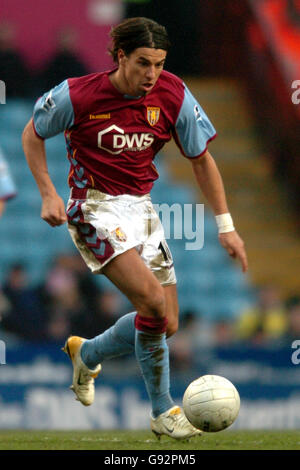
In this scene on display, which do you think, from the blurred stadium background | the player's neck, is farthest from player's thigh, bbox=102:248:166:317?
the blurred stadium background

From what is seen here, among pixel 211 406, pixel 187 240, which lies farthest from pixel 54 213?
pixel 187 240

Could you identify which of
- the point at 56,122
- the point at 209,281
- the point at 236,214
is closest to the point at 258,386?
the point at 209,281

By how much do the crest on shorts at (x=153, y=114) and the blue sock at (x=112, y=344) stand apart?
1.07m

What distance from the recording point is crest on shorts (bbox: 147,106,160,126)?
5.51m

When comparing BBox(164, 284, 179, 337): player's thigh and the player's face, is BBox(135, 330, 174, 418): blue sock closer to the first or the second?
BBox(164, 284, 179, 337): player's thigh

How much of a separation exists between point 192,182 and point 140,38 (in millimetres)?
7834

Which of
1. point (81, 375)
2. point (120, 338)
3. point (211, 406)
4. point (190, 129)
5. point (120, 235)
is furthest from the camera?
point (81, 375)

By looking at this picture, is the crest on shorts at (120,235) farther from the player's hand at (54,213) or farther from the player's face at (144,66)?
the player's face at (144,66)

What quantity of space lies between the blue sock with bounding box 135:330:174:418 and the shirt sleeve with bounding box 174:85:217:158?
3.42ft

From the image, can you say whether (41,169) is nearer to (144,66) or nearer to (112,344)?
(144,66)

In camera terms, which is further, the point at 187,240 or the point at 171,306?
the point at 187,240

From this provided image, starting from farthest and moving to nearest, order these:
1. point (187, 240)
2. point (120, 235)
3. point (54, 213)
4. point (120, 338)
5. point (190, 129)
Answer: point (187, 240)
point (120, 338)
point (190, 129)
point (120, 235)
point (54, 213)

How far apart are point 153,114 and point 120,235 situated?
697mm

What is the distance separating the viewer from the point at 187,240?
1213 centimetres
